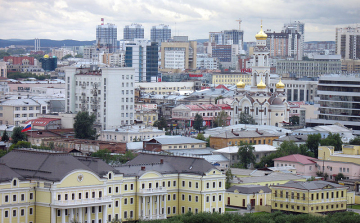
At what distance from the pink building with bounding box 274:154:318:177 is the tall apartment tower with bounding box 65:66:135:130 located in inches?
1049

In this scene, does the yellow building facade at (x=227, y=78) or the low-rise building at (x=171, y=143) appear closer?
the low-rise building at (x=171, y=143)

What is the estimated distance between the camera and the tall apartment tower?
332 feet

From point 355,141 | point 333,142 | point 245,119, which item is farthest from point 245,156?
point 245,119

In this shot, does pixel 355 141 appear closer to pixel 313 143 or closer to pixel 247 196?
pixel 313 143

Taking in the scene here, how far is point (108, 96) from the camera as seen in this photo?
332 ft

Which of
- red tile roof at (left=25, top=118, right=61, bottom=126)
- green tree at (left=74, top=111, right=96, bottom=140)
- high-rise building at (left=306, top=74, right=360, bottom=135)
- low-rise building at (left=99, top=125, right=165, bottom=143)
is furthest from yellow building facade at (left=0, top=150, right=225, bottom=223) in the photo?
high-rise building at (left=306, top=74, right=360, bottom=135)

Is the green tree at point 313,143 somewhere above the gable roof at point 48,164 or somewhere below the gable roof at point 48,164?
below

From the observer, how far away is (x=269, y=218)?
2274 inches

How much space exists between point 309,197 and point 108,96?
42.1 metres

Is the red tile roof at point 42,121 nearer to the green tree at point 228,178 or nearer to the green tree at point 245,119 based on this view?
the green tree at point 245,119

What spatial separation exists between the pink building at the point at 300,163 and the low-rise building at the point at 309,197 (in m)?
11.8

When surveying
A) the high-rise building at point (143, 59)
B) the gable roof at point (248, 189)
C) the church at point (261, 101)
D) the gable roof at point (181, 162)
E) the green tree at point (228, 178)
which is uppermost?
the high-rise building at point (143, 59)

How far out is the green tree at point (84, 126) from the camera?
9475cm

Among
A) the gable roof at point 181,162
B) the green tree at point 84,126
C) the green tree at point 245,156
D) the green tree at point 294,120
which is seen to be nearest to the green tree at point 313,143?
the green tree at point 245,156
